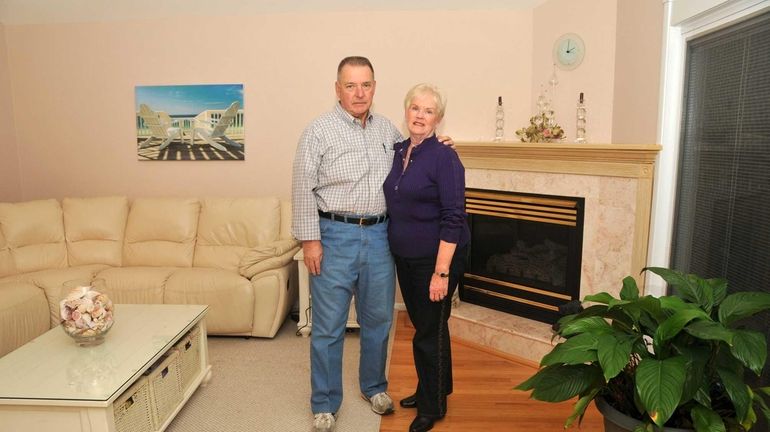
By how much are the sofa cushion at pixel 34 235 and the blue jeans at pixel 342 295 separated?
8.32 feet

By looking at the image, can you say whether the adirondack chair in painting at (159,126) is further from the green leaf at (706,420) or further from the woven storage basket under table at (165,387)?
the green leaf at (706,420)

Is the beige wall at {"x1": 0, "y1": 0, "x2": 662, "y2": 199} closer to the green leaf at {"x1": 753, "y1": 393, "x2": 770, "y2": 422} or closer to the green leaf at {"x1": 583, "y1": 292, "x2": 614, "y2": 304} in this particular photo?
the green leaf at {"x1": 583, "y1": 292, "x2": 614, "y2": 304}

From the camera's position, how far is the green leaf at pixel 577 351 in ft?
5.07

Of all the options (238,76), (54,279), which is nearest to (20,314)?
(54,279)

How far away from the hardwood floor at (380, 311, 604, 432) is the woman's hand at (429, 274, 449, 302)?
66 centimetres

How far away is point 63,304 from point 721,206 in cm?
276

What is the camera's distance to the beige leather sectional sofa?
3244 mm

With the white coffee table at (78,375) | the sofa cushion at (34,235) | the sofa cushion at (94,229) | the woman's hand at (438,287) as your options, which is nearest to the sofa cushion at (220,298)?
the white coffee table at (78,375)

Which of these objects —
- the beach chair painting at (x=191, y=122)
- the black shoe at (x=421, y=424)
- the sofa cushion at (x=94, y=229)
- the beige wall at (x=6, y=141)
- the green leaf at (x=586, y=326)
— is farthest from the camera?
the beige wall at (x=6, y=141)

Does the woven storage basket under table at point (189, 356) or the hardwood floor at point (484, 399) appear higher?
the woven storage basket under table at point (189, 356)

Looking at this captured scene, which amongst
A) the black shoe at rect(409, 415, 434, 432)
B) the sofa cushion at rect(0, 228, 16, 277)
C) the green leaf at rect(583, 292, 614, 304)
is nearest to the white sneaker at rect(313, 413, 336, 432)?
the black shoe at rect(409, 415, 434, 432)

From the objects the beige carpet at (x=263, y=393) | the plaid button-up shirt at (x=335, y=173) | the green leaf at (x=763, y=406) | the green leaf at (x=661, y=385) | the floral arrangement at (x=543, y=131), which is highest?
the floral arrangement at (x=543, y=131)

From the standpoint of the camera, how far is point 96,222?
3818mm

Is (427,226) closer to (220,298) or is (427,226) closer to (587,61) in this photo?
(220,298)
